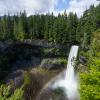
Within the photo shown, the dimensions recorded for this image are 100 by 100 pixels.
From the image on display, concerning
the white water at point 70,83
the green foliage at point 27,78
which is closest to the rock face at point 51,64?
the white water at point 70,83

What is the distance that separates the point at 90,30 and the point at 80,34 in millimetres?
7293

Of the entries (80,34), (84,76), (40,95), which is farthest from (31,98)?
(84,76)

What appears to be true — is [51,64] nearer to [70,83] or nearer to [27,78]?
[70,83]

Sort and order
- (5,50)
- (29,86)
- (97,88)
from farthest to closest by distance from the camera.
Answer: (5,50), (29,86), (97,88)

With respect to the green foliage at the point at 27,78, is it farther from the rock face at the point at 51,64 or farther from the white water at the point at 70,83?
the rock face at the point at 51,64

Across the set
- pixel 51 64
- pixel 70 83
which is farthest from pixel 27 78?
pixel 51 64

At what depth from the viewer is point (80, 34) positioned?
87.6m

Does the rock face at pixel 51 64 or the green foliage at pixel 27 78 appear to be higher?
the rock face at pixel 51 64

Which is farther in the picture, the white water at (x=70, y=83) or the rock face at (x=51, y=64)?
the rock face at (x=51, y=64)

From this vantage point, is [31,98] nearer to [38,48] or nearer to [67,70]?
[67,70]

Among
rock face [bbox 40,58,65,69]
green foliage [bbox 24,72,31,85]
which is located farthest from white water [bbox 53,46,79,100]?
green foliage [bbox 24,72,31,85]

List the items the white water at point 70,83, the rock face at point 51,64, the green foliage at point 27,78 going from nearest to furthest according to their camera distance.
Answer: the white water at point 70,83 → the green foliage at point 27,78 → the rock face at point 51,64

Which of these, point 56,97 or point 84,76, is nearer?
point 84,76

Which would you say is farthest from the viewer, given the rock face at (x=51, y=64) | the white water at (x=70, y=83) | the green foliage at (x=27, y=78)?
the rock face at (x=51, y=64)
